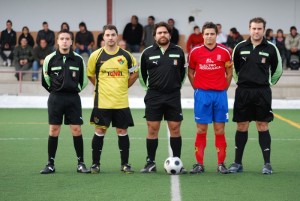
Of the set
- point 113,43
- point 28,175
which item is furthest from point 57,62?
point 28,175

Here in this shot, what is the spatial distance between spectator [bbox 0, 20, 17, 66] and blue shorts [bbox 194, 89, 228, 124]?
15977mm

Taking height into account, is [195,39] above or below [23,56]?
above

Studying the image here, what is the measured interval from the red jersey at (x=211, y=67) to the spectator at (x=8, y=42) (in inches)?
627

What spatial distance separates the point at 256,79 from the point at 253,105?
Answer: 0.34 m

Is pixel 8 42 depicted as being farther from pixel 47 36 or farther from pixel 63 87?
pixel 63 87

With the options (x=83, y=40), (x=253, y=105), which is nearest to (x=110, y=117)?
(x=253, y=105)

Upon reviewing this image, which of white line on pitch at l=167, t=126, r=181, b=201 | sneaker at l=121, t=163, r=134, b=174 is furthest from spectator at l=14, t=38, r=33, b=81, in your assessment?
white line on pitch at l=167, t=126, r=181, b=201

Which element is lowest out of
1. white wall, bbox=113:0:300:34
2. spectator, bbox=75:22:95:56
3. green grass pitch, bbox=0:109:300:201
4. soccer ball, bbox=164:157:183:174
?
green grass pitch, bbox=0:109:300:201

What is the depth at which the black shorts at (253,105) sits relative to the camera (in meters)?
9.64

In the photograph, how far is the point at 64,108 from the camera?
31.8ft

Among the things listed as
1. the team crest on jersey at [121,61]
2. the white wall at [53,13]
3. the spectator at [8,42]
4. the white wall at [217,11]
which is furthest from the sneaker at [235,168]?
the white wall at [53,13]

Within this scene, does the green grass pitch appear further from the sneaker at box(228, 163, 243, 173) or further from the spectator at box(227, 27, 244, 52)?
the spectator at box(227, 27, 244, 52)

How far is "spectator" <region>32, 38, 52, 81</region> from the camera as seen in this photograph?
23484 millimetres

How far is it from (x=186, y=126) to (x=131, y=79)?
21.7 feet
